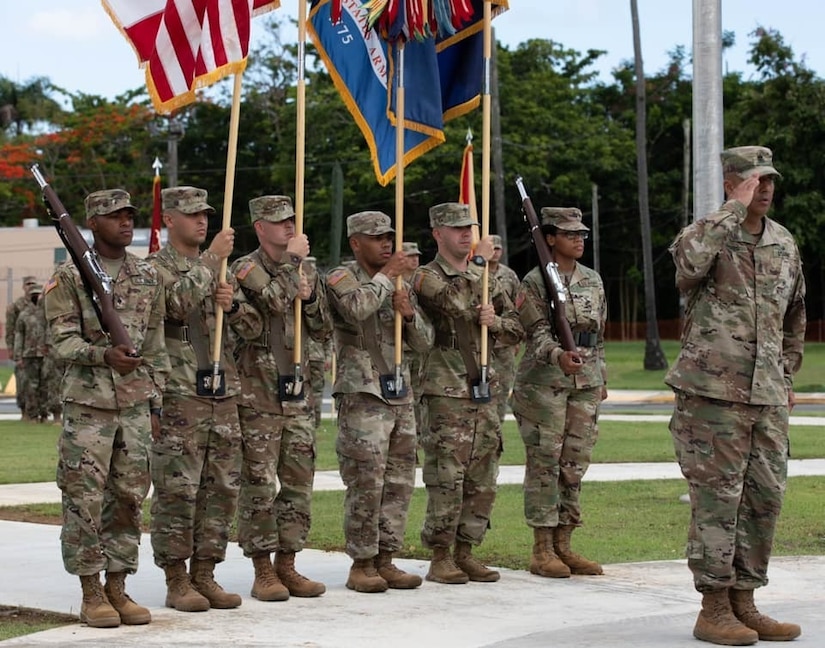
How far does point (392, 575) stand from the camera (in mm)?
9469

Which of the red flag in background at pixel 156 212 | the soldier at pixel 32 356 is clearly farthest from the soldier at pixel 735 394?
the soldier at pixel 32 356

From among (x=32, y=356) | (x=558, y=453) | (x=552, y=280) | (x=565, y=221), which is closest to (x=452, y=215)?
(x=552, y=280)

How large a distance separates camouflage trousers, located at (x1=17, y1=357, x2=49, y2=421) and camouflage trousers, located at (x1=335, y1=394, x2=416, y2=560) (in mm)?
14539

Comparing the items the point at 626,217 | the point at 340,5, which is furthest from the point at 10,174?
the point at 340,5

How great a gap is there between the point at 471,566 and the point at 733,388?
2.55 m

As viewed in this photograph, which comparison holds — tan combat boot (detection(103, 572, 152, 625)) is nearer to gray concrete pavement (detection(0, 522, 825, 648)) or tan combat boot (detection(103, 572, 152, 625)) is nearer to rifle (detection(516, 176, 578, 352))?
gray concrete pavement (detection(0, 522, 825, 648))

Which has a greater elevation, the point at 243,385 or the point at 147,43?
the point at 147,43

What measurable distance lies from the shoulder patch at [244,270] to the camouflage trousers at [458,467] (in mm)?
1481

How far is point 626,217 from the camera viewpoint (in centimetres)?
6431

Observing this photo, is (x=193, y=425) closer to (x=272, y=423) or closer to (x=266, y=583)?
(x=272, y=423)

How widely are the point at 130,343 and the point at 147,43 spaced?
254 centimetres

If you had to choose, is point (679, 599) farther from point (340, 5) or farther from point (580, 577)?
point (340, 5)

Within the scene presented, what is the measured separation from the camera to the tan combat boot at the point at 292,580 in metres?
9.06

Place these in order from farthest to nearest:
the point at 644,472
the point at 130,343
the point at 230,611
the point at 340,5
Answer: the point at 644,472, the point at 340,5, the point at 230,611, the point at 130,343
